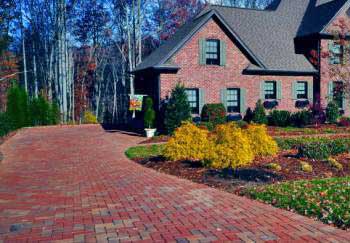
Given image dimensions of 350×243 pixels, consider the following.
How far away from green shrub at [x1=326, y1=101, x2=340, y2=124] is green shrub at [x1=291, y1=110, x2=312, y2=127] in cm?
184

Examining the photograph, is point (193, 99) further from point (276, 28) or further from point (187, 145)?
point (187, 145)

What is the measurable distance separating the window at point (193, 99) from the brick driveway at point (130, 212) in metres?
11.0

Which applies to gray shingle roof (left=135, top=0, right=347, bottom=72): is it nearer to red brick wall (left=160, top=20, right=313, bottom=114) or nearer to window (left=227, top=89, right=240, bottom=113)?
red brick wall (left=160, top=20, right=313, bottom=114)

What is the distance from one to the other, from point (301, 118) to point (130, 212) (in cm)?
1764

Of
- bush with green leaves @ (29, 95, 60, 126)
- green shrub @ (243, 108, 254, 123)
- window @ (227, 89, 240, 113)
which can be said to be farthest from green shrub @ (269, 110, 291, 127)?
bush with green leaves @ (29, 95, 60, 126)

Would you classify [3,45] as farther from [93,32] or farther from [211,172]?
[93,32]

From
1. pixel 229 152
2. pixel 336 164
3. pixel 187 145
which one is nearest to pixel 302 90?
pixel 336 164

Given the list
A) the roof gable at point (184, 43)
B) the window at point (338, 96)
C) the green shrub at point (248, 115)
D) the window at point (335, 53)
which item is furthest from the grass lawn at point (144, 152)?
the window at point (338, 96)

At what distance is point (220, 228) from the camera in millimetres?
4859

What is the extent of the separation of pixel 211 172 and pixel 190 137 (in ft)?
6.69

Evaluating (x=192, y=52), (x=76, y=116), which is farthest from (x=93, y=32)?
(x=192, y=52)

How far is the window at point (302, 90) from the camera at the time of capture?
78.0 feet

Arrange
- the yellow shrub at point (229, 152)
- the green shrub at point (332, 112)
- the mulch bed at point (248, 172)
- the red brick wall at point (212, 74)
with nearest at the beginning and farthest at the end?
1. the mulch bed at point (248, 172)
2. the yellow shrub at point (229, 152)
3. the red brick wall at point (212, 74)
4. the green shrub at point (332, 112)

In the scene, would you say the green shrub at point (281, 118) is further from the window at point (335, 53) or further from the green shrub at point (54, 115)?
the green shrub at point (54, 115)
